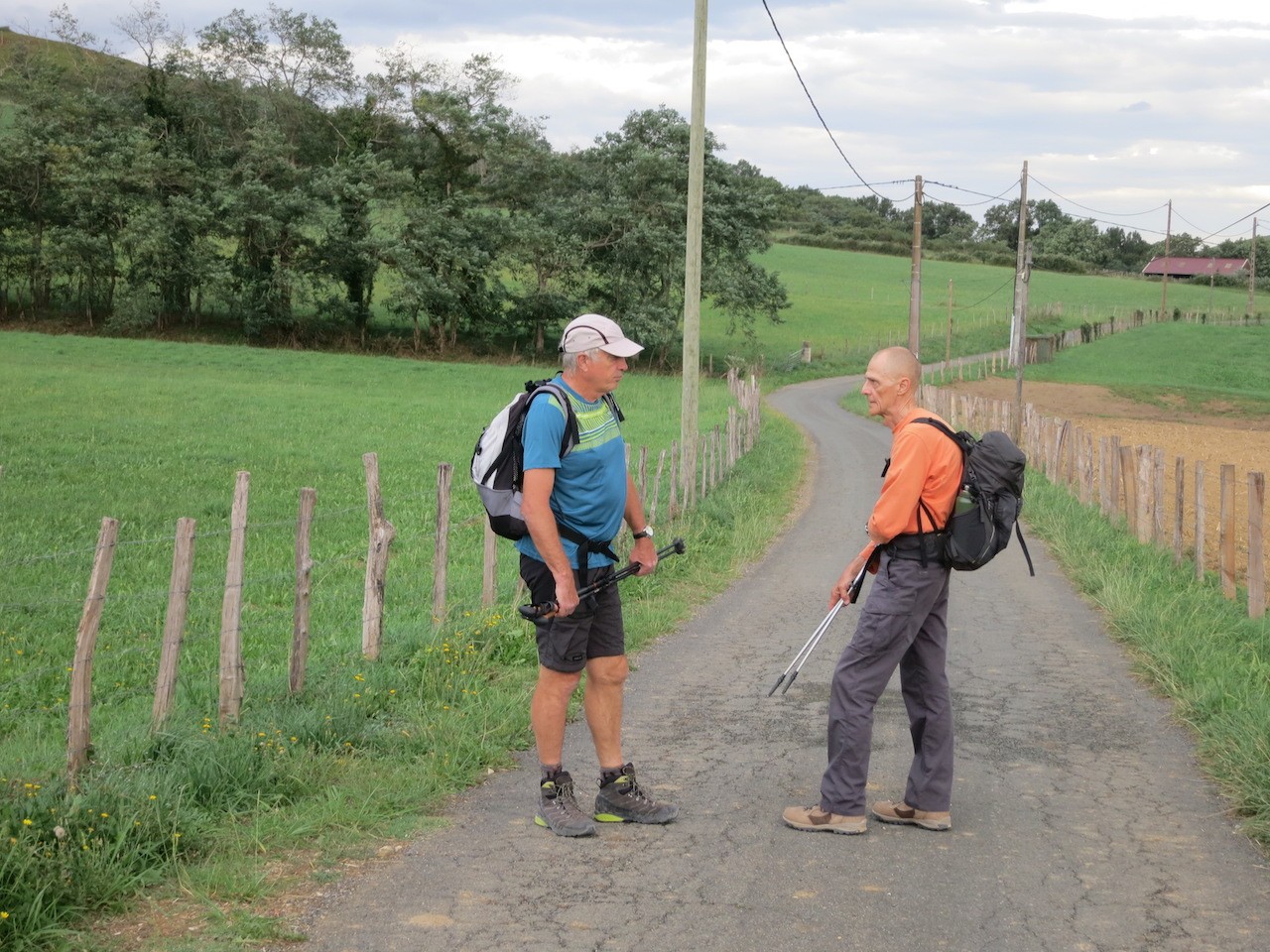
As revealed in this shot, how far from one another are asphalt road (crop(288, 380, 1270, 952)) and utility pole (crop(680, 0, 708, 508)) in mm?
8537

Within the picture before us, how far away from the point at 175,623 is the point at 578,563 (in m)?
2.09

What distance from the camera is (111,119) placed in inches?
2142

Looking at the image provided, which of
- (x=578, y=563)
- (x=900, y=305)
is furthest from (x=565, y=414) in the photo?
(x=900, y=305)

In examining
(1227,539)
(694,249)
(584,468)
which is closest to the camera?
(584,468)

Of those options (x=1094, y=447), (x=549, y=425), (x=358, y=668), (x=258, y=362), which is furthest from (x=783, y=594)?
(x=258, y=362)

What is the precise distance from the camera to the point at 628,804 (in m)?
5.10

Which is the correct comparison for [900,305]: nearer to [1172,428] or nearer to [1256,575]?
[1172,428]

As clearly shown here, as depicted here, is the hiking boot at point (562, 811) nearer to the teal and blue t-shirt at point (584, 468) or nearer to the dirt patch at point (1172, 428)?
the teal and blue t-shirt at point (584, 468)

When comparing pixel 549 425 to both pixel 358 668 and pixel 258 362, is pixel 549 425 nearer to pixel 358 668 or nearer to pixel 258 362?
pixel 358 668

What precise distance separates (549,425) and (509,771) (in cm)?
195

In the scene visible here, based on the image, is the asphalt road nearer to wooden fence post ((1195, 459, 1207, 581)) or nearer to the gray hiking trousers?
the gray hiking trousers

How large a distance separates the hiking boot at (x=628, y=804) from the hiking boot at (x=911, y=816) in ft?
2.87

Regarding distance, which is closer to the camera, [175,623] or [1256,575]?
[175,623]

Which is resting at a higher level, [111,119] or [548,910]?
[111,119]
